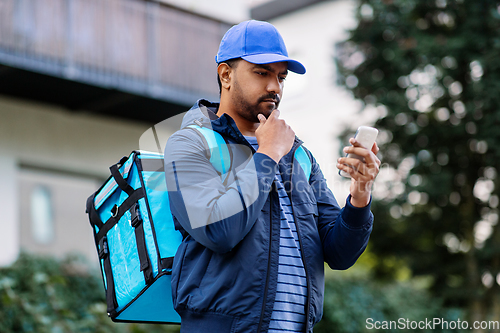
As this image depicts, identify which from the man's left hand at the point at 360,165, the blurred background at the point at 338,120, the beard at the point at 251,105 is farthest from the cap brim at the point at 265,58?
the blurred background at the point at 338,120

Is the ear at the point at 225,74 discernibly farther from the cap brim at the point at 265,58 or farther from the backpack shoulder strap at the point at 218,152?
the backpack shoulder strap at the point at 218,152

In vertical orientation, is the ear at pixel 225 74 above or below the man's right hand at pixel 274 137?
above

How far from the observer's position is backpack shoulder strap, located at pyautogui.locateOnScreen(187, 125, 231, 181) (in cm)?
199

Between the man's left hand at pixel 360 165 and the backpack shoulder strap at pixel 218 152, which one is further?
the backpack shoulder strap at pixel 218 152

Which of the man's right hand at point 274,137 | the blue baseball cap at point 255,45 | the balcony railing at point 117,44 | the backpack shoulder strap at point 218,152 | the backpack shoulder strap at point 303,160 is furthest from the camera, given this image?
the balcony railing at point 117,44

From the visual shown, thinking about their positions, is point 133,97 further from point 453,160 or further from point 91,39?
point 453,160

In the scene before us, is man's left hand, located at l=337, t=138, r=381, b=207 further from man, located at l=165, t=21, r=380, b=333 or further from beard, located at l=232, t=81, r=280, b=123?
beard, located at l=232, t=81, r=280, b=123

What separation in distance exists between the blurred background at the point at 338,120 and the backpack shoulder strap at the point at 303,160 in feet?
13.3

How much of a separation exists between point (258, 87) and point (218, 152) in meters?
0.32

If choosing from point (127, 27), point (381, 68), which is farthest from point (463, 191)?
point (127, 27)

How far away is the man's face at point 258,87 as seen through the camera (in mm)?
2104

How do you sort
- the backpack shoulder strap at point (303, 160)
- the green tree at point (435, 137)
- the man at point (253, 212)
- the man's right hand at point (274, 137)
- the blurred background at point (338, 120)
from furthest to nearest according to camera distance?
the green tree at point (435, 137)
the blurred background at point (338, 120)
the backpack shoulder strap at point (303, 160)
the man's right hand at point (274, 137)
the man at point (253, 212)

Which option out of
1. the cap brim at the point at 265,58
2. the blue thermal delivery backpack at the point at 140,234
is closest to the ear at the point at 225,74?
the cap brim at the point at 265,58

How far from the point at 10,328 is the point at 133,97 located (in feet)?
10.5
